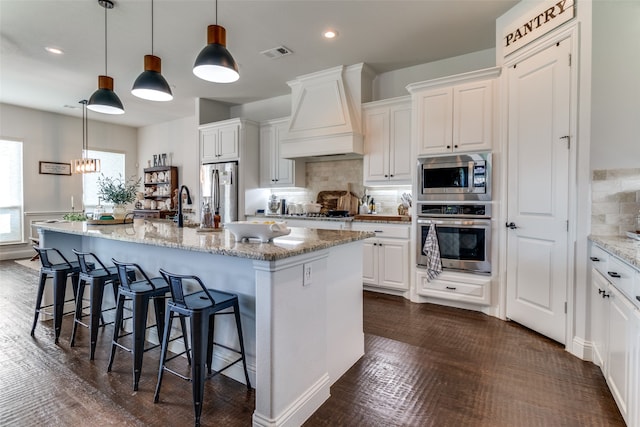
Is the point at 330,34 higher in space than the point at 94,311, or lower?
higher

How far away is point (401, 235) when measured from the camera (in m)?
3.90

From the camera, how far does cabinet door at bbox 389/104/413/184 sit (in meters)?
4.06

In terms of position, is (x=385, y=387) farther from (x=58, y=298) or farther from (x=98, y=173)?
(x=98, y=173)

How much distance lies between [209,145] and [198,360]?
4607 mm

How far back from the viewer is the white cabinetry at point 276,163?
523 centimetres

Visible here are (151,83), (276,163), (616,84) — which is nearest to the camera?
(616,84)

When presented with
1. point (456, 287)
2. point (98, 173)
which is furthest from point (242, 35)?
point (98, 173)

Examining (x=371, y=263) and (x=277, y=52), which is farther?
(x=371, y=263)


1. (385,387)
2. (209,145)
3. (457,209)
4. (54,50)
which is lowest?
(385,387)

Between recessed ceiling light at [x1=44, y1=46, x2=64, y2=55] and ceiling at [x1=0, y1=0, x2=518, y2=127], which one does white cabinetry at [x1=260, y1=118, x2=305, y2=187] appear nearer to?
ceiling at [x1=0, y1=0, x2=518, y2=127]

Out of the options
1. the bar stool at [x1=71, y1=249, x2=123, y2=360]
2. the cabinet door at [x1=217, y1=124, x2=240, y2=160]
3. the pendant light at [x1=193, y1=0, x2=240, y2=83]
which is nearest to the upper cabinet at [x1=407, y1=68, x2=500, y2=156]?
the pendant light at [x1=193, y1=0, x2=240, y2=83]

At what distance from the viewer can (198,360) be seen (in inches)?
68.5

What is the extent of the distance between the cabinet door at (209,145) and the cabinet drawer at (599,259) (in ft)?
16.7

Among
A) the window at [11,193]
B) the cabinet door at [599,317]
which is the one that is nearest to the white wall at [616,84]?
the cabinet door at [599,317]
